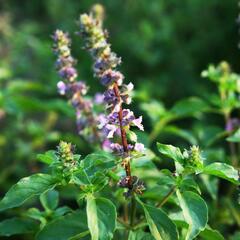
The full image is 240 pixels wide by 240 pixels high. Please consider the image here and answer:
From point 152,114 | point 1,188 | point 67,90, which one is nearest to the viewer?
point 67,90

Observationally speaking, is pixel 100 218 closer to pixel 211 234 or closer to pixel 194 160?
pixel 194 160

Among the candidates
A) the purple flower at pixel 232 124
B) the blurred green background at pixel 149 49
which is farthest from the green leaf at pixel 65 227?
the blurred green background at pixel 149 49

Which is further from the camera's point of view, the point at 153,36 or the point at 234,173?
the point at 153,36

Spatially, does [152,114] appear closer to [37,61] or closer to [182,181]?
[182,181]

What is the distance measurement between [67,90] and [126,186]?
88cm

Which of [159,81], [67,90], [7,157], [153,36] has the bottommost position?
[67,90]

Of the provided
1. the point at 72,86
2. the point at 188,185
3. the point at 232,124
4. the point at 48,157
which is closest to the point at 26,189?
the point at 48,157

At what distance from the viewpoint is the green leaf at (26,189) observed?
213 cm

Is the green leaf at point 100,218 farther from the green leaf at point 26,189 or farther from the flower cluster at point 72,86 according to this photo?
the flower cluster at point 72,86

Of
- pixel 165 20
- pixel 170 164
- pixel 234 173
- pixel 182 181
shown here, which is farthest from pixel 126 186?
pixel 165 20

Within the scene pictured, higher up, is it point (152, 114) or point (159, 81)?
point (159, 81)

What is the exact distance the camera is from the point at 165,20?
5848 mm

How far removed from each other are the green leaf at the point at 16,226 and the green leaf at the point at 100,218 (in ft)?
1.89

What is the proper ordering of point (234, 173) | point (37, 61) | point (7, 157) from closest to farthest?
point (234, 173)
point (7, 157)
point (37, 61)
